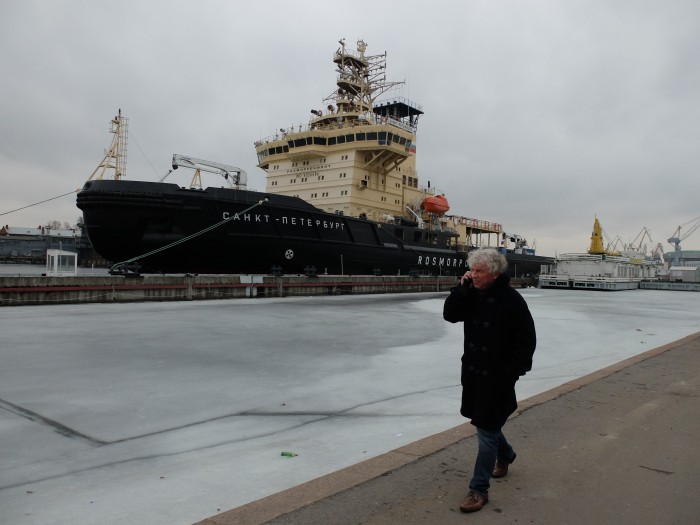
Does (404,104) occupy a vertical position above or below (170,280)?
above

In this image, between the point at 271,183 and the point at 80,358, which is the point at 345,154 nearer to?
the point at 271,183

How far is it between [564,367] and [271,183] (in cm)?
2298

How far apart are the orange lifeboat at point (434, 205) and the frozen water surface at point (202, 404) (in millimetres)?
18828

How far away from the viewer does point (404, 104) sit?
→ 3372cm

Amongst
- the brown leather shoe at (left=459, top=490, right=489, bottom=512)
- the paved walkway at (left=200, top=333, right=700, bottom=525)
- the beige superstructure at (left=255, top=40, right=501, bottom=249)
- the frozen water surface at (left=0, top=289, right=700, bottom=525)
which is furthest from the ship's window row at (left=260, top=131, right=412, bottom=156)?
the brown leather shoe at (left=459, top=490, right=489, bottom=512)

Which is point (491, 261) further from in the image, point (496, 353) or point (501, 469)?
point (501, 469)

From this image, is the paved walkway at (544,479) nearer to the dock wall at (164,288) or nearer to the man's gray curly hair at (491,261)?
the man's gray curly hair at (491,261)

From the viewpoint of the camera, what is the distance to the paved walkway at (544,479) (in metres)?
2.36

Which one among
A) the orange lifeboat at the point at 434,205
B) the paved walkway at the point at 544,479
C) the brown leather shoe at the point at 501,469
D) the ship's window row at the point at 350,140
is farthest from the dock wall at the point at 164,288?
the brown leather shoe at the point at 501,469

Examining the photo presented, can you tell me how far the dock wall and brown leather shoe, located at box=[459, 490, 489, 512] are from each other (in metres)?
13.0

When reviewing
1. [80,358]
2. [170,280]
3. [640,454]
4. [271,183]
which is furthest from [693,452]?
[271,183]

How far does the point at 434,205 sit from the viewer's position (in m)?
27.7

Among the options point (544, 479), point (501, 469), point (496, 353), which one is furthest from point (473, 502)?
point (496, 353)

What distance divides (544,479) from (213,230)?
1569 cm
